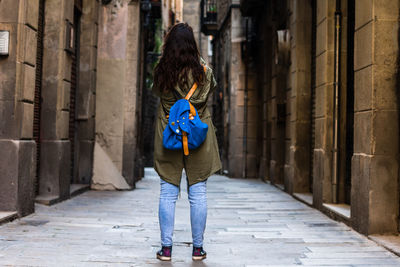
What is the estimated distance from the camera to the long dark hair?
397 cm

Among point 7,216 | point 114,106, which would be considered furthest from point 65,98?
point 7,216

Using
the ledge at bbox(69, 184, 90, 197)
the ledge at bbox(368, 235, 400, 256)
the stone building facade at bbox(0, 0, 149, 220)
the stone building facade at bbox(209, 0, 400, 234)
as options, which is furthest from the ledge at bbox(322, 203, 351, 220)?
the ledge at bbox(69, 184, 90, 197)

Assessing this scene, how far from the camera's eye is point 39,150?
7.61m

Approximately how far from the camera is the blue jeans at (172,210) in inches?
154

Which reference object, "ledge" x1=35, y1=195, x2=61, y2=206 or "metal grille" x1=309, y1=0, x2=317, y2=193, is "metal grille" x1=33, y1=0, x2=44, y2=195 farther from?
"metal grille" x1=309, y1=0, x2=317, y2=193

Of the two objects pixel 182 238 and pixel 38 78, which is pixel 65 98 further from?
pixel 182 238

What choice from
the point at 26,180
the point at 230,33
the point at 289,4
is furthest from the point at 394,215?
the point at 230,33

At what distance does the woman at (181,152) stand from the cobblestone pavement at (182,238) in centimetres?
31

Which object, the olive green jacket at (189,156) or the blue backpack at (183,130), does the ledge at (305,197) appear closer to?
the olive green jacket at (189,156)

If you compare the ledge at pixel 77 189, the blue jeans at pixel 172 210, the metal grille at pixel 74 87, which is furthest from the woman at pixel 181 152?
the metal grille at pixel 74 87

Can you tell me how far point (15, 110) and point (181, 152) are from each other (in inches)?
110

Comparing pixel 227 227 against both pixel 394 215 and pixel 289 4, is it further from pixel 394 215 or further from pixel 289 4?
pixel 289 4

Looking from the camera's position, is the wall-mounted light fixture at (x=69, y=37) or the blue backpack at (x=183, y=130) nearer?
the blue backpack at (x=183, y=130)

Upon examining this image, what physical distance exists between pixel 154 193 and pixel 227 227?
13.6ft
